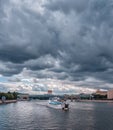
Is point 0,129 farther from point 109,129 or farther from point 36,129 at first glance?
point 109,129

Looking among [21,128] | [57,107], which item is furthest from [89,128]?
[57,107]

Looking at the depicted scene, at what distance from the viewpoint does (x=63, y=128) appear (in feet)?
223

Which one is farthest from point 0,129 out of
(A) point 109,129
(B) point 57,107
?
(B) point 57,107

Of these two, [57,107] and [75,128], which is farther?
[57,107]

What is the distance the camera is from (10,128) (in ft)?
221

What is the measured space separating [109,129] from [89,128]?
4.86m

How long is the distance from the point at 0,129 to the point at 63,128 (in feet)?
49.5

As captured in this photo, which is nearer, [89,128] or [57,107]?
[89,128]

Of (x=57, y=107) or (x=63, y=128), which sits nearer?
(x=63, y=128)

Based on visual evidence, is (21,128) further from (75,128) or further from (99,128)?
(99,128)

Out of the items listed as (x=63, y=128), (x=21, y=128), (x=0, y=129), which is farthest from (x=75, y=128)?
(x=0, y=129)

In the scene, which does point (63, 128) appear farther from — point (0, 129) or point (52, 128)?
point (0, 129)

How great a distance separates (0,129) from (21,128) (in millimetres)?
4940

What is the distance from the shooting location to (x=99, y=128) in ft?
228
